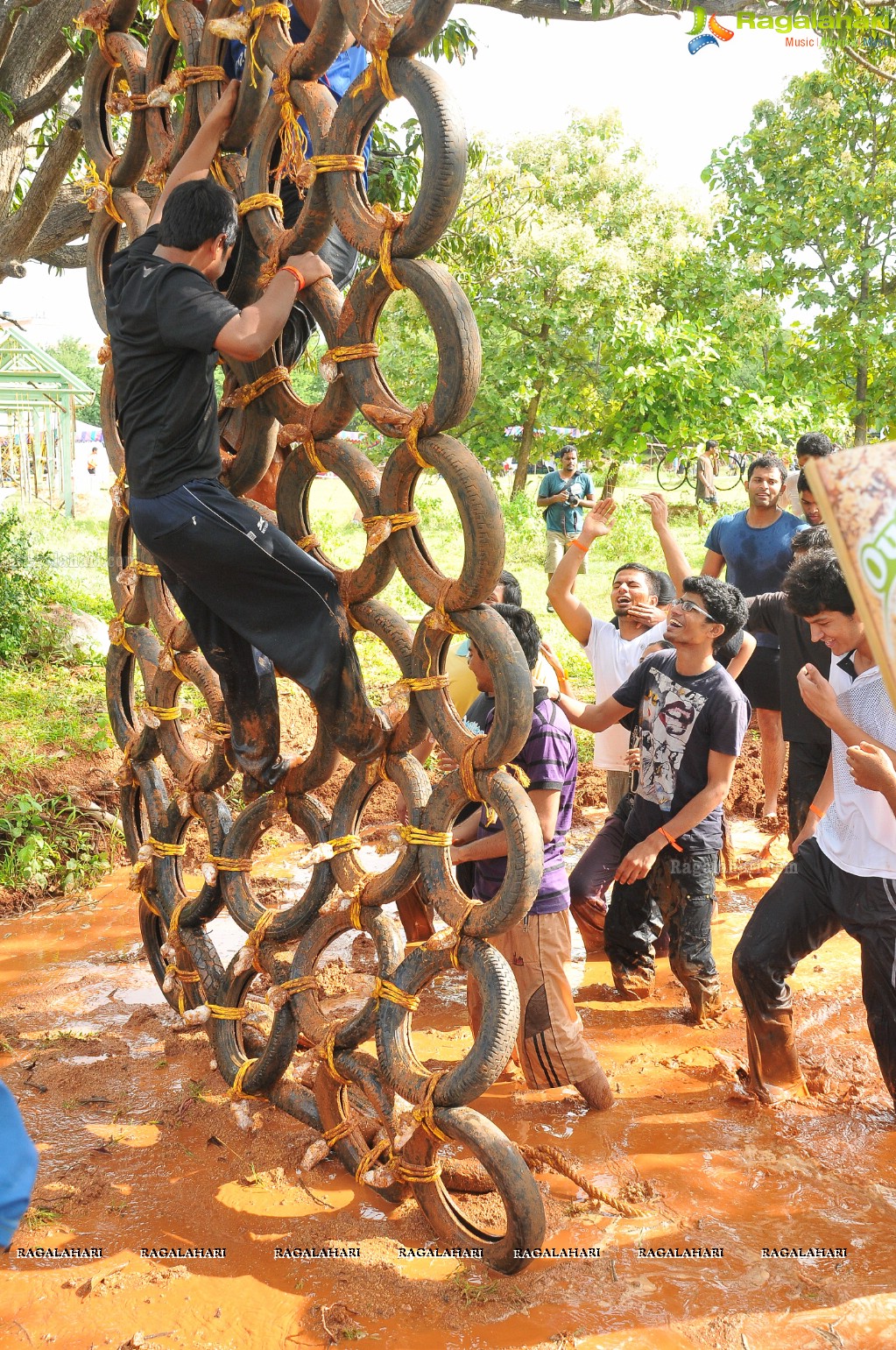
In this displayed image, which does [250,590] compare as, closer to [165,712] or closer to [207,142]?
[165,712]

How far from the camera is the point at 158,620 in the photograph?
414 centimetres

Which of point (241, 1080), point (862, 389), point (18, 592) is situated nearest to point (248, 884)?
point (241, 1080)

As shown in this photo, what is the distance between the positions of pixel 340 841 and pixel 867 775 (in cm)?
160

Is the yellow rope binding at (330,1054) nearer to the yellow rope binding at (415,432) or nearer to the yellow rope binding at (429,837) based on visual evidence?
the yellow rope binding at (429,837)

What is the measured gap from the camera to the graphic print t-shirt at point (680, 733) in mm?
4379

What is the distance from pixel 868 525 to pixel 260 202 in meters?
2.60

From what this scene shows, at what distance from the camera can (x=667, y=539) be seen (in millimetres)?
5410

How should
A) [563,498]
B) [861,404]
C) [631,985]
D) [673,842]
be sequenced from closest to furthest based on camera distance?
[673,842] < [631,985] < [563,498] < [861,404]

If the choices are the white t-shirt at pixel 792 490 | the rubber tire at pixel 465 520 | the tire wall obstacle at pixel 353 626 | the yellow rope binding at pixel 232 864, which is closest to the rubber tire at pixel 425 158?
the tire wall obstacle at pixel 353 626

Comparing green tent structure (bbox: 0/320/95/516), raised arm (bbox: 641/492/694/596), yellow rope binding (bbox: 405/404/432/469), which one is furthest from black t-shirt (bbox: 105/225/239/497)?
green tent structure (bbox: 0/320/95/516)

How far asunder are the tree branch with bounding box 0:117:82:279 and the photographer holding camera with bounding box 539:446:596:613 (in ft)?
17.0

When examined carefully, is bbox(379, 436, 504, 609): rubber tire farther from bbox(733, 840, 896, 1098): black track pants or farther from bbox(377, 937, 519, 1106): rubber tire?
bbox(733, 840, 896, 1098): black track pants

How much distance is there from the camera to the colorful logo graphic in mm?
6586

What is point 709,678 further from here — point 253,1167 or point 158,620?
point 253,1167
